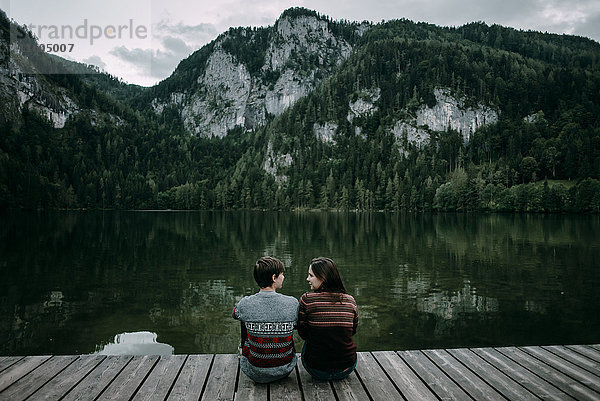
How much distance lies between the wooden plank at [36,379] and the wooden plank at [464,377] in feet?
20.3

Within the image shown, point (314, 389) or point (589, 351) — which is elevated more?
point (314, 389)

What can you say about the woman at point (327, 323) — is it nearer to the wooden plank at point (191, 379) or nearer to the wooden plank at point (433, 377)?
the wooden plank at point (433, 377)

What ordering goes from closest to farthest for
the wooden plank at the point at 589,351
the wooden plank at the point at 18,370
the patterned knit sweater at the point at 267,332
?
the patterned knit sweater at the point at 267,332 → the wooden plank at the point at 18,370 → the wooden plank at the point at 589,351

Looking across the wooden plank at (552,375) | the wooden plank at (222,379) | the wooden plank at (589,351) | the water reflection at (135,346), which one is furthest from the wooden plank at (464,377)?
the water reflection at (135,346)

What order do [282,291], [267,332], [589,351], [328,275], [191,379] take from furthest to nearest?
[282,291], [589,351], [191,379], [328,275], [267,332]

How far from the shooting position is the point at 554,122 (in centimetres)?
17862

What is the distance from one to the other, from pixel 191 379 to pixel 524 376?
5.16 m

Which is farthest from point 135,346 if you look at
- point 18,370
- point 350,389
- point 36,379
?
point 350,389

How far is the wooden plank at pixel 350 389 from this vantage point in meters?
5.31

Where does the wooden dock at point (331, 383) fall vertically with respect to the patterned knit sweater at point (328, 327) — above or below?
below

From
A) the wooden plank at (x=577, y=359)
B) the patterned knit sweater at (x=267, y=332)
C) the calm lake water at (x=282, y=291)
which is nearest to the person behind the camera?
the patterned knit sweater at (x=267, y=332)

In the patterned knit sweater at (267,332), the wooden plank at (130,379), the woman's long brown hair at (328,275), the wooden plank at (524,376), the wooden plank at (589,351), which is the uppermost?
the woman's long brown hair at (328,275)

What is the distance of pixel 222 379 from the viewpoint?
5.89 meters

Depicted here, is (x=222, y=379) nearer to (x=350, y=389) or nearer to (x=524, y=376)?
(x=350, y=389)
